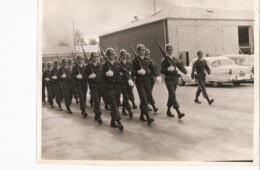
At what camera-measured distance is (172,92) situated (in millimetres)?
3289

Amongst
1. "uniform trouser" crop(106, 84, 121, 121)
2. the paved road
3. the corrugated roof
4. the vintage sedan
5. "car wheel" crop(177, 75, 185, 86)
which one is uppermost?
the corrugated roof

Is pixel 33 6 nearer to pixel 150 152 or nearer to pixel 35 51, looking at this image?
pixel 35 51

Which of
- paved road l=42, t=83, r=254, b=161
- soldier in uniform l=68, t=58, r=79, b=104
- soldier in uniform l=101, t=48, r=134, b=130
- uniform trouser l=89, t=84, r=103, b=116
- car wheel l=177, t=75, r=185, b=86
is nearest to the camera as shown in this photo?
paved road l=42, t=83, r=254, b=161

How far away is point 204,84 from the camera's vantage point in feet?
10.9

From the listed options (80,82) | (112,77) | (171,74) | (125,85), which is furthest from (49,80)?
(171,74)

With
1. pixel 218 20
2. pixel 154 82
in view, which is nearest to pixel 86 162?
pixel 154 82

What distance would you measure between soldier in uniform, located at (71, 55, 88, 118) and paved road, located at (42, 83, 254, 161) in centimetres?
23

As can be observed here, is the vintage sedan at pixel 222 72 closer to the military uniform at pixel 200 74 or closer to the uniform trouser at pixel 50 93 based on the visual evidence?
the military uniform at pixel 200 74

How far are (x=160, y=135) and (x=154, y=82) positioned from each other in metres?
0.52

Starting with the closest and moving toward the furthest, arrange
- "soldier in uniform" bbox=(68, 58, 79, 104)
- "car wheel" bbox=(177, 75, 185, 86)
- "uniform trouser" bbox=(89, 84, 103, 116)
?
"car wheel" bbox=(177, 75, 185, 86), "uniform trouser" bbox=(89, 84, 103, 116), "soldier in uniform" bbox=(68, 58, 79, 104)

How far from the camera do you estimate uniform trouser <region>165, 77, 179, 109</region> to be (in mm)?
3275

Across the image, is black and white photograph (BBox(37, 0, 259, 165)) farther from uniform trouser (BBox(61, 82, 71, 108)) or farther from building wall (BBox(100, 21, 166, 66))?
uniform trouser (BBox(61, 82, 71, 108))

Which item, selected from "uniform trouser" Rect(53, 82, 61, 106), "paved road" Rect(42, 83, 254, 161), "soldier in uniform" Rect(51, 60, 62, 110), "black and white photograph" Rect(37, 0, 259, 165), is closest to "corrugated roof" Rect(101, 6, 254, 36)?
"black and white photograph" Rect(37, 0, 259, 165)

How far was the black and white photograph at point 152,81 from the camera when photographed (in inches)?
125
